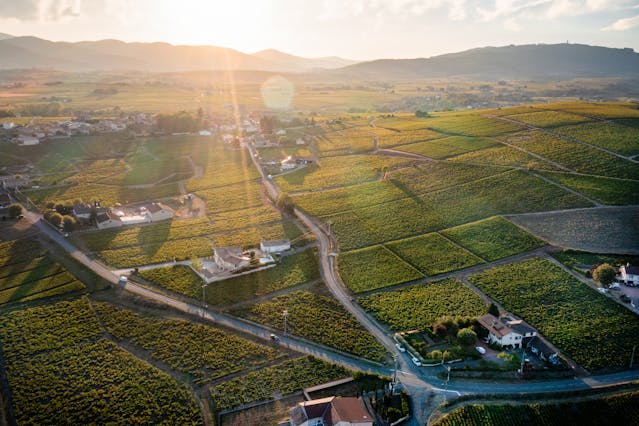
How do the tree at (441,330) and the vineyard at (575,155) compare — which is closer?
the tree at (441,330)

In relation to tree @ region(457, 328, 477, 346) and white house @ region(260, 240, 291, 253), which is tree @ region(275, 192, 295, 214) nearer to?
white house @ region(260, 240, 291, 253)

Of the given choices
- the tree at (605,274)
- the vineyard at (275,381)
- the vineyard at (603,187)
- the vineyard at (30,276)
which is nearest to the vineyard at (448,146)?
the vineyard at (603,187)

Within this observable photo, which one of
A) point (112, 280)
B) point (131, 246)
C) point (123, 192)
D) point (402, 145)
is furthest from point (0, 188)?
point (402, 145)

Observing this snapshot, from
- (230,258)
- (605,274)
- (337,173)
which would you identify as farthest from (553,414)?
(337,173)

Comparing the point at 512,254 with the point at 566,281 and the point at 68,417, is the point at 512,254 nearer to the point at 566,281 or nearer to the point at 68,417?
the point at 566,281

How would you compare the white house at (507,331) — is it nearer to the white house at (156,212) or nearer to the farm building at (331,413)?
the farm building at (331,413)
